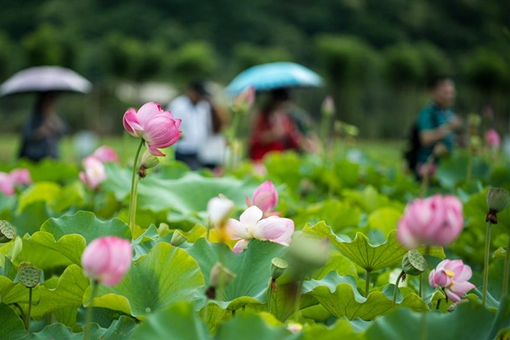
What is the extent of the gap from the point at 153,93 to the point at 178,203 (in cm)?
1633

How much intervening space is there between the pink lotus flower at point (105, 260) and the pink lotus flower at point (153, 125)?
31cm

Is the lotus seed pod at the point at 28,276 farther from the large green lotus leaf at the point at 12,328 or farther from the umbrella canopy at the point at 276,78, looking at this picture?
the umbrella canopy at the point at 276,78

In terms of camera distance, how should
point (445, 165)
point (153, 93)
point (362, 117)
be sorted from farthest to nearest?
point (153, 93), point (362, 117), point (445, 165)

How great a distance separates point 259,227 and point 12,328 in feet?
1.09

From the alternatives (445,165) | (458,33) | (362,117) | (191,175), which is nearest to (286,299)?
(191,175)

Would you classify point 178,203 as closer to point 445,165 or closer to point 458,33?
point 445,165

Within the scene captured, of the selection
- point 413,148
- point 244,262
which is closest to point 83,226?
point 244,262

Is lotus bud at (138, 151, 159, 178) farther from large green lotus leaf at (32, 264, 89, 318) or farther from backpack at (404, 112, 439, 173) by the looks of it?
backpack at (404, 112, 439, 173)

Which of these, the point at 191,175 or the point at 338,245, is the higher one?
the point at 338,245

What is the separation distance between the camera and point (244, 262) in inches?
35.8

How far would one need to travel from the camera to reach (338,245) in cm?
95

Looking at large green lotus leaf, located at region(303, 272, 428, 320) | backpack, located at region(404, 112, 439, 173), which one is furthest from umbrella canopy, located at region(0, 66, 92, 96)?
large green lotus leaf, located at region(303, 272, 428, 320)

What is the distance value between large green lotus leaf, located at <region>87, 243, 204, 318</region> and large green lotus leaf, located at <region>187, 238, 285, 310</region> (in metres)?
0.08

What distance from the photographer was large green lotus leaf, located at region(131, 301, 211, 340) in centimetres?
62
